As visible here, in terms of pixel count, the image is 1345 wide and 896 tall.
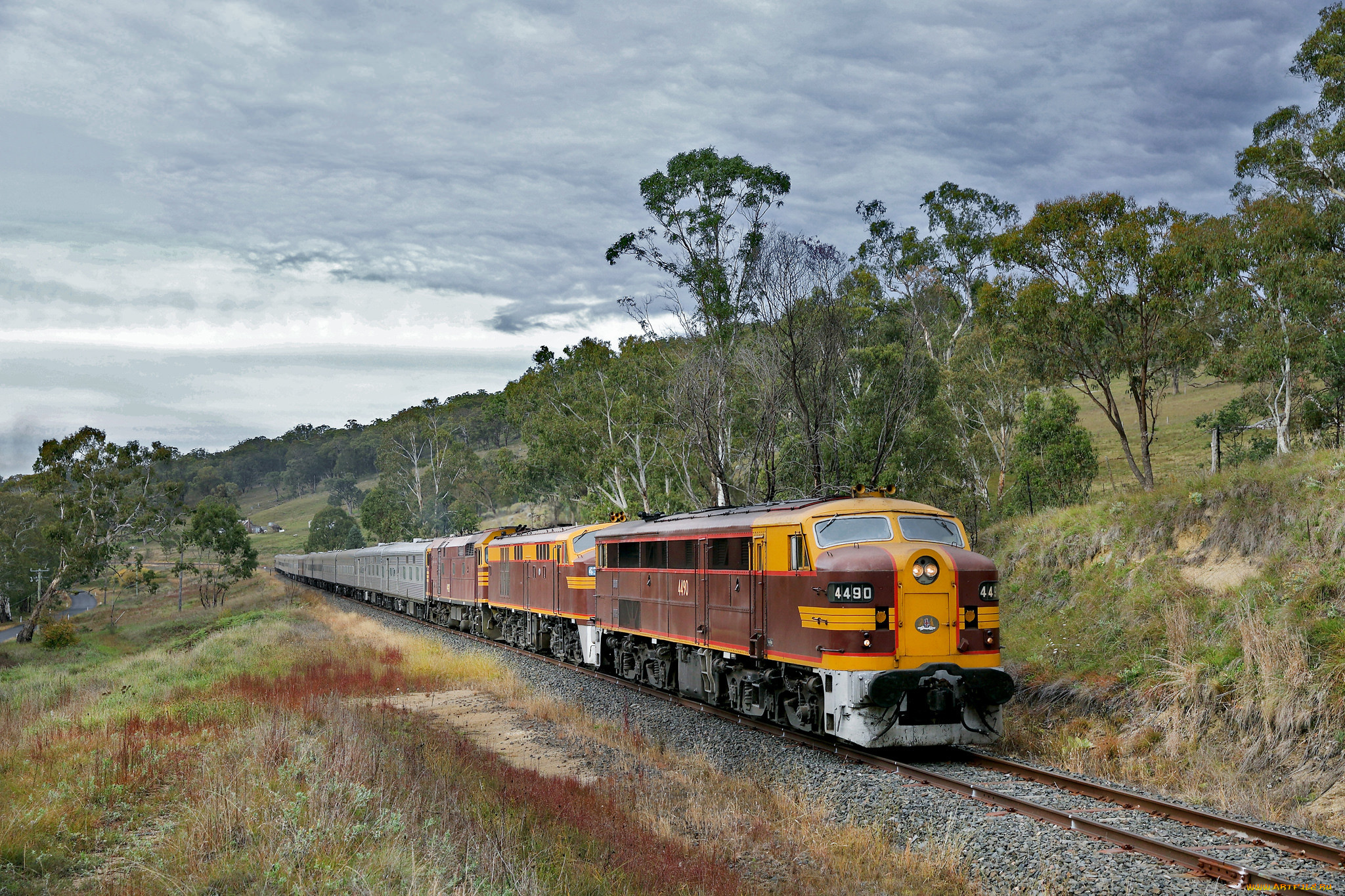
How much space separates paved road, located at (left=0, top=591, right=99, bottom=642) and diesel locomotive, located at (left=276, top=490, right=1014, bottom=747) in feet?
210

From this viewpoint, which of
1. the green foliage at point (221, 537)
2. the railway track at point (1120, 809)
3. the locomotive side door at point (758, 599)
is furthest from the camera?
the green foliage at point (221, 537)

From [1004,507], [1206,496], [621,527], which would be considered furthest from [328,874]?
[1004,507]

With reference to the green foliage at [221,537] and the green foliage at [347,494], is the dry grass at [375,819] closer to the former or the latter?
the green foliage at [221,537]

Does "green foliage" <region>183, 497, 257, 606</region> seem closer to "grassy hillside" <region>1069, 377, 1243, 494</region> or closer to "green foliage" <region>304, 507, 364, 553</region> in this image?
"green foliage" <region>304, 507, 364, 553</region>

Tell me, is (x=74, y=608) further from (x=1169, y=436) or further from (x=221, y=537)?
(x=1169, y=436)

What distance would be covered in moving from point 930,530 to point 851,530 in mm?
1248

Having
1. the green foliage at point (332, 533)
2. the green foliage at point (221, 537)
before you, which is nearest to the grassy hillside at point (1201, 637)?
the green foliage at point (221, 537)

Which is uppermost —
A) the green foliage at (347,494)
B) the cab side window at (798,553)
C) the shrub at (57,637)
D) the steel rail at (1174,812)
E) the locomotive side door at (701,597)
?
the green foliage at (347,494)

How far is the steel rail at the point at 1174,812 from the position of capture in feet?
28.4

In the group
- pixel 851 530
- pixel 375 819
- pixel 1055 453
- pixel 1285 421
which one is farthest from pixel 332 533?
pixel 375 819

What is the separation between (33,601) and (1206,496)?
9518 centimetres

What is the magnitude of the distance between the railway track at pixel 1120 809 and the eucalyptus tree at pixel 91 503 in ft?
198

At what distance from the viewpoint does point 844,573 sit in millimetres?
13039

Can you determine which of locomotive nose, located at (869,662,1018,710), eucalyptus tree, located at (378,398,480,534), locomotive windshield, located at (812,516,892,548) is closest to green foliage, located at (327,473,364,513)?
eucalyptus tree, located at (378,398,480,534)
